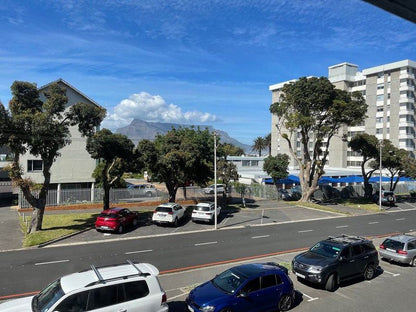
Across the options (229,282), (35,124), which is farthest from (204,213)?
(229,282)

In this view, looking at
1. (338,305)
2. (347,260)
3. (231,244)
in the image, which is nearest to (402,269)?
(347,260)

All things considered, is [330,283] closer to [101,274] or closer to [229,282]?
[229,282]

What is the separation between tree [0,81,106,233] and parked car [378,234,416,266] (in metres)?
19.3

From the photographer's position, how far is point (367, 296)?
41.4 ft

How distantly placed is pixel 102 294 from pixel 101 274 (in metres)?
0.72

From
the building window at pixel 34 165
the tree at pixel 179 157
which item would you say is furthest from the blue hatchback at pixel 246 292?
the building window at pixel 34 165

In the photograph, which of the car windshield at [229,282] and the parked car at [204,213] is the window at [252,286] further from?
the parked car at [204,213]

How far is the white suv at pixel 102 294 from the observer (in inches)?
307

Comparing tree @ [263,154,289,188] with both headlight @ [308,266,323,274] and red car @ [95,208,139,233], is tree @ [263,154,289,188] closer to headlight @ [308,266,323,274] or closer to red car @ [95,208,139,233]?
red car @ [95,208,139,233]

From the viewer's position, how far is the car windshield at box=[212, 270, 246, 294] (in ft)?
33.2

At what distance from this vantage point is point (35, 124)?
66.5 ft

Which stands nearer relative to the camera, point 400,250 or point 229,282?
point 229,282

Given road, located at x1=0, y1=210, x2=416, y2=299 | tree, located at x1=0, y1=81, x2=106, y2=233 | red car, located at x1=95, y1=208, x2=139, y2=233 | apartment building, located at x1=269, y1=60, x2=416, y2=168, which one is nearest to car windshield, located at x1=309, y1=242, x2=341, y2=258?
road, located at x1=0, y1=210, x2=416, y2=299

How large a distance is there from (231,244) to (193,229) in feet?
18.7
